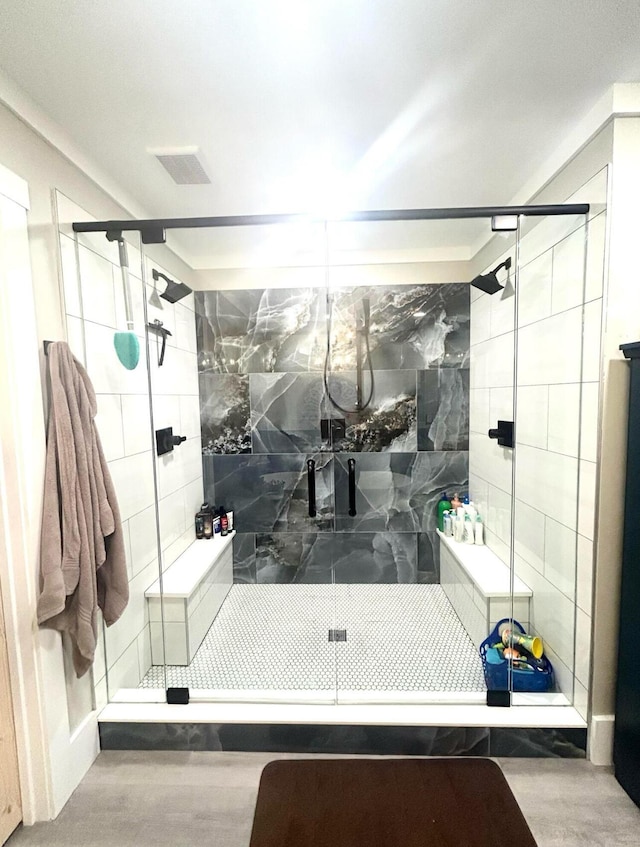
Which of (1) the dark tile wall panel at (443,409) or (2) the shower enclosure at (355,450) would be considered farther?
(1) the dark tile wall panel at (443,409)

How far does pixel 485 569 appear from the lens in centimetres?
212

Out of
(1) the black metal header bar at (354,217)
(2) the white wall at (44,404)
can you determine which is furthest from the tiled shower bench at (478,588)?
(2) the white wall at (44,404)

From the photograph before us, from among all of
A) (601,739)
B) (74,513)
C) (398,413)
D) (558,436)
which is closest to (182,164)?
(74,513)

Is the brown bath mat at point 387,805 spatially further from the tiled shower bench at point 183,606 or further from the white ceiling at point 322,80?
the white ceiling at point 322,80

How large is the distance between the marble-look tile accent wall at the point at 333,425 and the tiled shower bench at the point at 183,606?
1.69ft

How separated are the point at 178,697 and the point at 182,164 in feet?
7.52

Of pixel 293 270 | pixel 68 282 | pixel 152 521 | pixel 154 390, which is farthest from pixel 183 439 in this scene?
pixel 293 270

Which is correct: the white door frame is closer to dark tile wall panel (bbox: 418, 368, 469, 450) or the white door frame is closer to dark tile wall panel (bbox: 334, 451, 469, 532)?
dark tile wall panel (bbox: 334, 451, 469, 532)

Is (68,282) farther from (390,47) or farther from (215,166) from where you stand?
(390,47)

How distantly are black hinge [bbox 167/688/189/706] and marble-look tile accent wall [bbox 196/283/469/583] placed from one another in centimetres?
117

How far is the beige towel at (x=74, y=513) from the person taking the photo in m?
1.27

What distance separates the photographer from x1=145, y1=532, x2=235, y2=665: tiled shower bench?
1.93 meters

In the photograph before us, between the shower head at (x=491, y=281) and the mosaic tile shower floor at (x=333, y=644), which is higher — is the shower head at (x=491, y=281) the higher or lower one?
the higher one

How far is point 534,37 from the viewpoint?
108 centimetres
